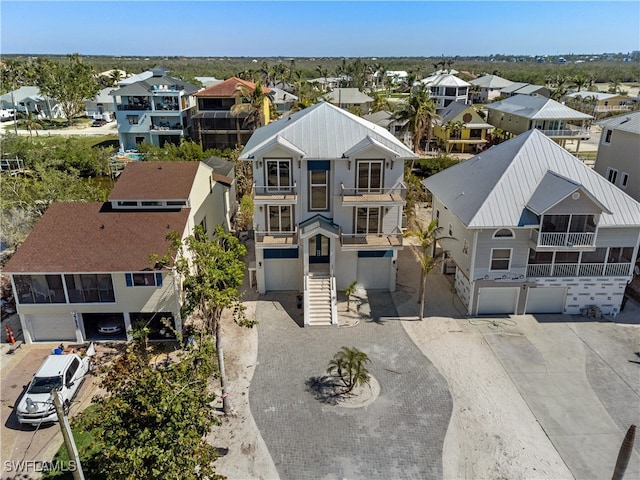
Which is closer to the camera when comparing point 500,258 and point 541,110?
point 500,258

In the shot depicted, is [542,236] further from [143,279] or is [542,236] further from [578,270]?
[143,279]

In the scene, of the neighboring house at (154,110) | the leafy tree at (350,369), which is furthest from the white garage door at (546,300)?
the neighboring house at (154,110)

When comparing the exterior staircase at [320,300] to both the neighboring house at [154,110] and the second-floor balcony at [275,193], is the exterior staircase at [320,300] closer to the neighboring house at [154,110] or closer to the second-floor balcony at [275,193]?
the second-floor balcony at [275,193]

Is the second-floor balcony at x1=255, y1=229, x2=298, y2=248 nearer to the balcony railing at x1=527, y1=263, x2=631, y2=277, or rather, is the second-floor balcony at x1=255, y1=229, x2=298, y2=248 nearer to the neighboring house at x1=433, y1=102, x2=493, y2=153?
the balcony railing at x1=527, y1=263, x2=631, y2=277

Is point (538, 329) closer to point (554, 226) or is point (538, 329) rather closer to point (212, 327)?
point (554, 226)

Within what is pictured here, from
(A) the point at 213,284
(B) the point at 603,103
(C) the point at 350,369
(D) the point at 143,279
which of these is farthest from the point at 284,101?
(C) the point at 350,369

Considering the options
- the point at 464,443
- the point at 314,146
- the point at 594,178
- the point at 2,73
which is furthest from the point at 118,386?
the point at 2,73
